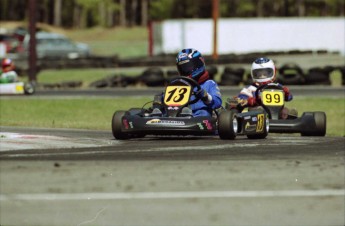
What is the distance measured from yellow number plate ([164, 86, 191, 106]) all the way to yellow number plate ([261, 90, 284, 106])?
179 centimetres

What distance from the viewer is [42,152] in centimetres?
617

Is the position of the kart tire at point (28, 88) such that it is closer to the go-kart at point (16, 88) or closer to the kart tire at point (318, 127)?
the go-kart at point (16, 88)

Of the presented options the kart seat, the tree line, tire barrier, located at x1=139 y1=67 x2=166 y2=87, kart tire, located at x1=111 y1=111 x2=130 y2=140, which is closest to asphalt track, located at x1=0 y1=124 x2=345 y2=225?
the kart seat

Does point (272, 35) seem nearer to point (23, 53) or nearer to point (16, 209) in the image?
point (23, 53)

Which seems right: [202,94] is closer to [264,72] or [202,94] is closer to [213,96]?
[213,96]

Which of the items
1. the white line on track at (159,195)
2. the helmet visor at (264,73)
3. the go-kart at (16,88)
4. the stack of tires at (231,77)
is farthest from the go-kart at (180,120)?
the stack of tires at (231,77)

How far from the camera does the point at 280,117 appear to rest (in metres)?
10.9

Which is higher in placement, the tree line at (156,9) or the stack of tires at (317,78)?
the stack of tires at (317,78)

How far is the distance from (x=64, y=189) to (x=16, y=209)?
0.29 metres

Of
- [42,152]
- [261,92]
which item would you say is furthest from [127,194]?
[261,92]

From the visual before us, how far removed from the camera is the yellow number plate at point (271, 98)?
1081 centimetres

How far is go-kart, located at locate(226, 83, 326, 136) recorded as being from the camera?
10469mm

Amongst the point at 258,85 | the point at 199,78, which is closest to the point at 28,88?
the point at 258,85

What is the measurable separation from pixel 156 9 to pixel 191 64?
80.1 metres
